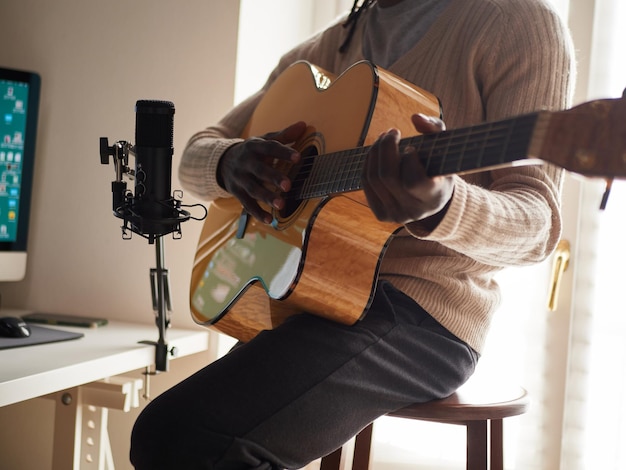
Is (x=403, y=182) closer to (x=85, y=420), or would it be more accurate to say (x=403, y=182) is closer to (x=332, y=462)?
(x=332, y=462)

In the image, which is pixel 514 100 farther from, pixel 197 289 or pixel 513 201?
pixel 197 289

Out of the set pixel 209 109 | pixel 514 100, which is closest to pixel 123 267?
pixel 209 109

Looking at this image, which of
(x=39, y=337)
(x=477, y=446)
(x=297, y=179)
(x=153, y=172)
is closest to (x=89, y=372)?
(x=39, y=337)

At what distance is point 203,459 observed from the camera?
0.88 m

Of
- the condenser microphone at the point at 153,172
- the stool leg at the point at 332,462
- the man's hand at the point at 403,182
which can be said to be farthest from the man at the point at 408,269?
the stool leg at the point at 332,462

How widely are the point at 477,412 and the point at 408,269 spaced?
226 mm

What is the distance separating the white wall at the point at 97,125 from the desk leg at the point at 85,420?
28cm

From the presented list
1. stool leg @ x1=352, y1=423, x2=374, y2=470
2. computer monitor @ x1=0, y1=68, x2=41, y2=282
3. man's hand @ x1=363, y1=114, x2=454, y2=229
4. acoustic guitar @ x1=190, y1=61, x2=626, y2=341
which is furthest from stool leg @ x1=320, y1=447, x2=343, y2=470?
computer monitor @ x1=0, y1=68, x2=41, y2=282

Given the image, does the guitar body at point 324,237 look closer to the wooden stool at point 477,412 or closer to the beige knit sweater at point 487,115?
the beige knit sweater at point 487,115

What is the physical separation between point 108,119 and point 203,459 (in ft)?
3.90

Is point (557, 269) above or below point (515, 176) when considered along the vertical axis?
below

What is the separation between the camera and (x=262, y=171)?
1.08 meters

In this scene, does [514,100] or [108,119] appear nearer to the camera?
[514,100]

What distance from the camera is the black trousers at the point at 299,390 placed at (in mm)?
893
